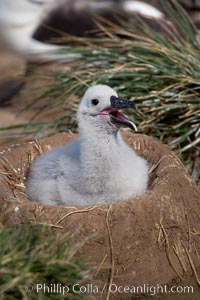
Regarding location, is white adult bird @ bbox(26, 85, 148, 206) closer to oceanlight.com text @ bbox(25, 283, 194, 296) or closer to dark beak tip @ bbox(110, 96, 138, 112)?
dark beak tip @ bbox(110, 96, 138, 112)

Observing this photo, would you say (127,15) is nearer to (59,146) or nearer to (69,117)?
(69,117)

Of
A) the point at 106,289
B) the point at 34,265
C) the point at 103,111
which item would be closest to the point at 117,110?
the point at 103,111

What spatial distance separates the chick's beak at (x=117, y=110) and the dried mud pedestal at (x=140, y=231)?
1.12 ft

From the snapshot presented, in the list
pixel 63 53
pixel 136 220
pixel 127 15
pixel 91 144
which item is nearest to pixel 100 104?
pixel 91 144

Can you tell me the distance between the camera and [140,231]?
154 inches

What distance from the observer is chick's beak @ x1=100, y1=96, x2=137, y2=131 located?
4.06 m

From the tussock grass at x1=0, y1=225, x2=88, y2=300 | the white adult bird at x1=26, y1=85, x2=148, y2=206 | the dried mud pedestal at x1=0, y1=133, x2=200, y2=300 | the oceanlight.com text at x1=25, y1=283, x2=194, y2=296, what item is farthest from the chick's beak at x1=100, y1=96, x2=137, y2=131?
the tussock grass at x1=0, y1=225, x2=88, y2=300

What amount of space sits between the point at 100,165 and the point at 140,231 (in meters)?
0.41

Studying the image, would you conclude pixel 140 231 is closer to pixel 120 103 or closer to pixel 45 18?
pixel 120 103

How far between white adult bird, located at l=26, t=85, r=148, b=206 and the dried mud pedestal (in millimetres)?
149

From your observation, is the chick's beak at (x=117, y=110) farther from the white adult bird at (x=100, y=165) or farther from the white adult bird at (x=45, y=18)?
the white adult bird at (x=45, y=18)

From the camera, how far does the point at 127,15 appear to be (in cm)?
672

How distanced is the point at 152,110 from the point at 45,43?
6.54 feet

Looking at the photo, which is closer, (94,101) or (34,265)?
(34,265)
